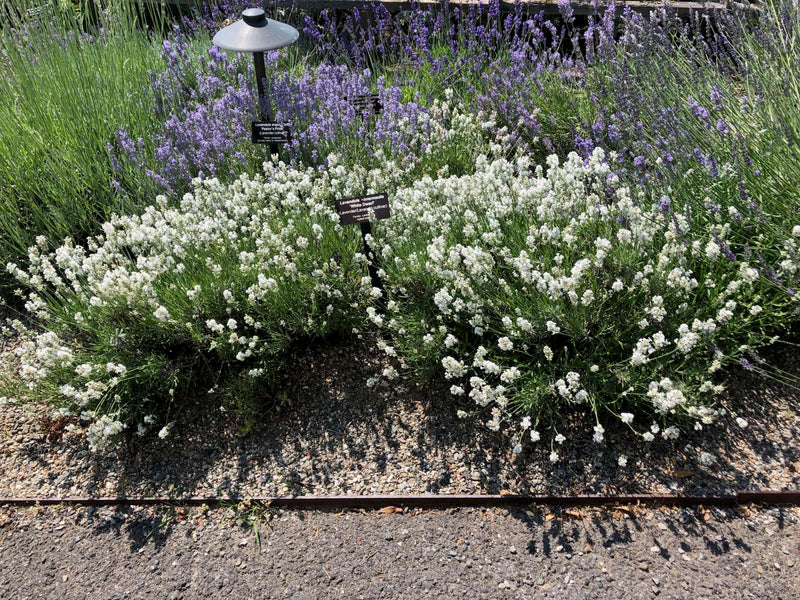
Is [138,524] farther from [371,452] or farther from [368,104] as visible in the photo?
[368,104]

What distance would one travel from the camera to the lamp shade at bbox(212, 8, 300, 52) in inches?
147

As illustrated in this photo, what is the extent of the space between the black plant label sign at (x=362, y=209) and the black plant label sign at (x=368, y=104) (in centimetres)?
142

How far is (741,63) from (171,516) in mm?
3735

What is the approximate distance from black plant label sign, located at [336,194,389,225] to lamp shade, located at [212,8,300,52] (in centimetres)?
128

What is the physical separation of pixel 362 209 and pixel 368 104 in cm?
149

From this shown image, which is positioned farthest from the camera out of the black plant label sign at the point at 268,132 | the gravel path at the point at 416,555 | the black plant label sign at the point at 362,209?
the black plant label sign at the point at 268,132

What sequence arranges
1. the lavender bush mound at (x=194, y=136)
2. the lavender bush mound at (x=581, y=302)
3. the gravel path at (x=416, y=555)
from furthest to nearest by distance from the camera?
the lavender bush mound at (x=194, y=136) → the lavender bush mound at (x=581, y=302) → the gravel path at (x=416, y=555)

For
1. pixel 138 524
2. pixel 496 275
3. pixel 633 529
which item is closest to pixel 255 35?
pixel 496 275

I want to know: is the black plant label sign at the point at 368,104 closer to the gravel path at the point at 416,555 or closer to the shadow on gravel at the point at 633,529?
the gravel path at the point at 416,555

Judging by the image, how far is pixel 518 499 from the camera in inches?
103

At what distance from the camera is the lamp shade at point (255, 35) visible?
3.74 m

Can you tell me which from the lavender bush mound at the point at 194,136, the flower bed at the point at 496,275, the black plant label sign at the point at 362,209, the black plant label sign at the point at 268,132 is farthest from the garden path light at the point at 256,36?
the black plant label sign at the point at 362,209

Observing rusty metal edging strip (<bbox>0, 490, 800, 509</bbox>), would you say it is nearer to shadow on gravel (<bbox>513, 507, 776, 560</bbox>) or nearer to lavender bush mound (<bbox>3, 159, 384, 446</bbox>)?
shadow on gravel (<bbox>513, 507, 776, 560</bbox>)

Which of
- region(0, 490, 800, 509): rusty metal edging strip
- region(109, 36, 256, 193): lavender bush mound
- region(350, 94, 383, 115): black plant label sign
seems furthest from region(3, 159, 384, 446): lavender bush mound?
region(350, 94, 383, 115): black plant label sign
